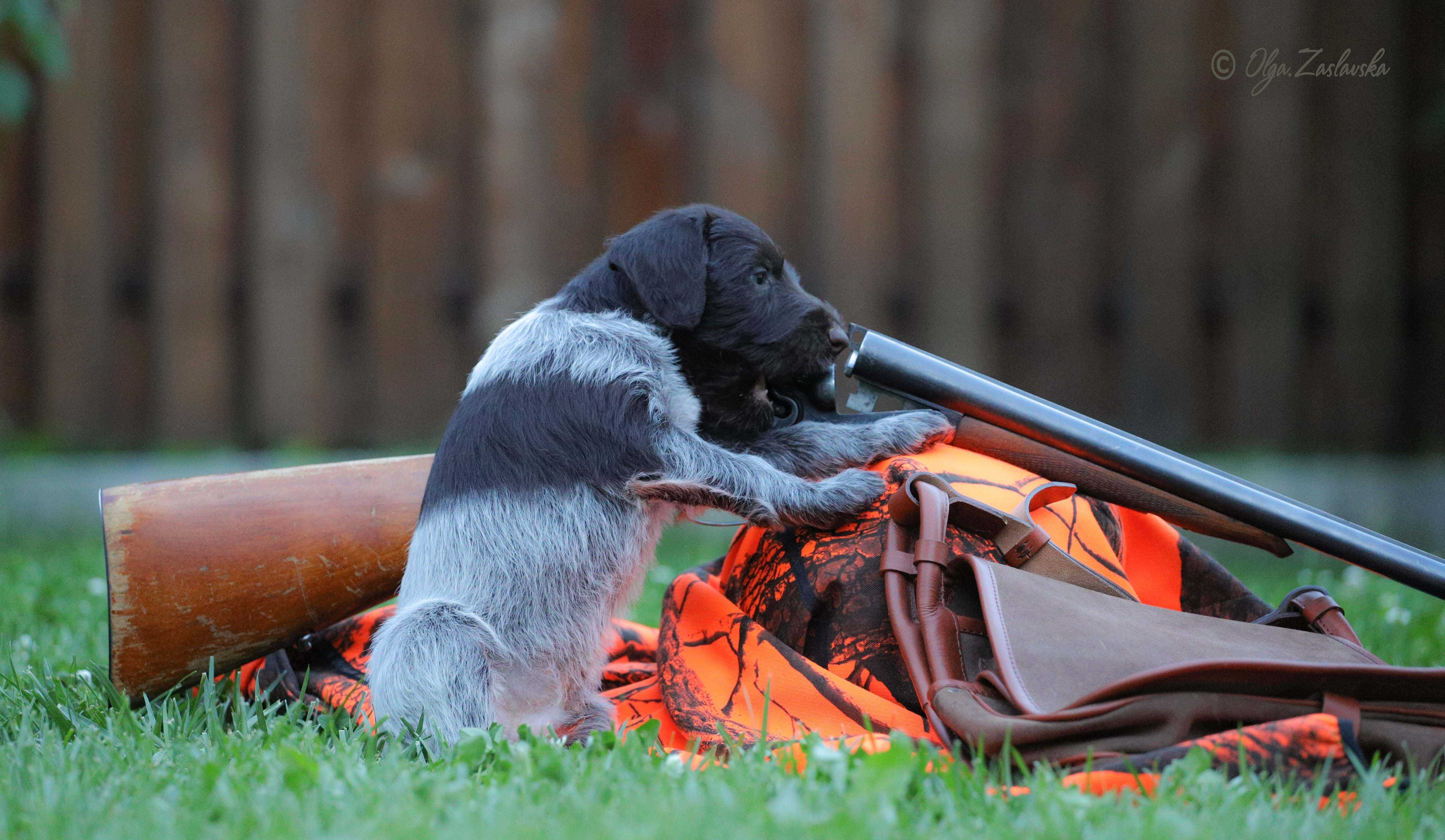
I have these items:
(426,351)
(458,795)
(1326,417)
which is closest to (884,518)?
(458,795)

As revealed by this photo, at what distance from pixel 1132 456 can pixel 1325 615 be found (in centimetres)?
56

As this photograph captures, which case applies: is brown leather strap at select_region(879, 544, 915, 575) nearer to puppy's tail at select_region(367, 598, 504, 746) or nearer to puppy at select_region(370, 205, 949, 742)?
puppy at select_region(370, 205, 949, 742)

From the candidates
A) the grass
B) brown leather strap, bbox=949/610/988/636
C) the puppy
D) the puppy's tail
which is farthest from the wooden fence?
Answer: brown leather strap, bbox=949/610/988/636

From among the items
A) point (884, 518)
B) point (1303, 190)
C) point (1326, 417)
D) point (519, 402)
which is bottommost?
point (1326, 417)

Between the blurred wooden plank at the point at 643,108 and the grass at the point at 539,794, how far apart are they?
4.48m

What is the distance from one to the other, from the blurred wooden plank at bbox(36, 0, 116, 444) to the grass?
4.40 metres

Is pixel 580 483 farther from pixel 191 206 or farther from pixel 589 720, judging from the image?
pixel 191 206

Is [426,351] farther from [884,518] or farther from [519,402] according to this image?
[884,518]

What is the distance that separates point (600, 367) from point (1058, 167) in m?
4.92

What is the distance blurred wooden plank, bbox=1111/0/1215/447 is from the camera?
21.6ft

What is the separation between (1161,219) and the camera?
665 cm

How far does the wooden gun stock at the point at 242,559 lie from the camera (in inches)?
108

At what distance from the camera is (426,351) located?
6516 millimetres

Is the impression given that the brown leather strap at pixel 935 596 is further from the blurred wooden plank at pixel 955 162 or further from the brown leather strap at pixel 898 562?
the blurred wooden plank at pixel 955 162
